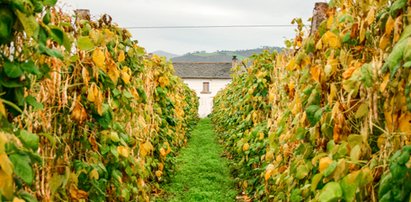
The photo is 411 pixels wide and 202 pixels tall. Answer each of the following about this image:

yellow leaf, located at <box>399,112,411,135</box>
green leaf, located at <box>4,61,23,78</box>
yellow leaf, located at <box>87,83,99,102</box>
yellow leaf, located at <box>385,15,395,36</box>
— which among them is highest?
yellow leaf, located at <box>385,15,395,36</box>

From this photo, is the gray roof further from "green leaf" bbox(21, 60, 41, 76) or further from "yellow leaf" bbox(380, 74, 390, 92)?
"green leaf" bbox(21, 60, 41, 76)

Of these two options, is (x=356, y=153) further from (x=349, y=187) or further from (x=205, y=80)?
(x=205, y=80)

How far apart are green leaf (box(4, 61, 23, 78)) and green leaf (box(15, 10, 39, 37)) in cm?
17

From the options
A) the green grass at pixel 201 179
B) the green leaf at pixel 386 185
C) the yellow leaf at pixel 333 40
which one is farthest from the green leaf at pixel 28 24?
the green grass at pixel 201 179

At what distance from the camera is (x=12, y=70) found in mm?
1812

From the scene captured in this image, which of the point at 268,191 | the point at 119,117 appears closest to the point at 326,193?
the point at 119,117

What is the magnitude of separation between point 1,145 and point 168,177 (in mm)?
6653

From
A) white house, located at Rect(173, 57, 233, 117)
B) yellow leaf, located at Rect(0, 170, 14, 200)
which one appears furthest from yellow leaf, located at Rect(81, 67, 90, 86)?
white house, located at Rect(173, 57, 233, 117)

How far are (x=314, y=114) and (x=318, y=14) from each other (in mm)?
1142

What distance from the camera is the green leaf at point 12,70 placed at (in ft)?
5.91

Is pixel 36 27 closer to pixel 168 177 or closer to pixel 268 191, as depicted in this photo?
pixel 268 191

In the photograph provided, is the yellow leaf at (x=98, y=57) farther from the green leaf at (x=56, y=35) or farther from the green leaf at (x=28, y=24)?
the green leaf at (x=28, y=24)

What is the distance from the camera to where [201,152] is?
11680 mm

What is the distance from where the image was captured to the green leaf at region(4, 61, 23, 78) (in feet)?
5.91
